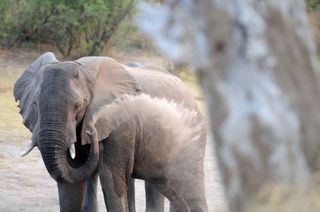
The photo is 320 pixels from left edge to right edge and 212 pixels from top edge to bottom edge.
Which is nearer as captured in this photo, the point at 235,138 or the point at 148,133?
the point at 235,138

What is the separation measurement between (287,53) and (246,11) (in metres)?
0.12

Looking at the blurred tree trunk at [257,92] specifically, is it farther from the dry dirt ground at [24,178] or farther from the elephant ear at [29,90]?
the elephant ear at [29,90]

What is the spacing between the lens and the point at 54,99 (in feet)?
21.8

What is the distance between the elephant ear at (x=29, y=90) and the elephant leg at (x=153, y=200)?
133 cm

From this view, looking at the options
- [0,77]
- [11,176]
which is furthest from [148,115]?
[0,77]

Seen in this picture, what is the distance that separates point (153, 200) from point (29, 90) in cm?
145

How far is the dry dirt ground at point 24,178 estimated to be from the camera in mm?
9273

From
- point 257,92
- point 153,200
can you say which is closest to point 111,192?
point 153,200

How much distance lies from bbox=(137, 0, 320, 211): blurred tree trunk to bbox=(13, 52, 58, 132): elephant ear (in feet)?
17.2

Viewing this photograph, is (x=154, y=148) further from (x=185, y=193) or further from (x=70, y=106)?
(x=70, y=106)

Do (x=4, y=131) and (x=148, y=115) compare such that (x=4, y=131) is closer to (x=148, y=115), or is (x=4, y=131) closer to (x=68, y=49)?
(x=148, y=115)

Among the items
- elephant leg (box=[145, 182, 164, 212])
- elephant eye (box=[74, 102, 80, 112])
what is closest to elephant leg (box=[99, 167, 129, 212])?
elephant eye (box=[74, 102, 80, 112])

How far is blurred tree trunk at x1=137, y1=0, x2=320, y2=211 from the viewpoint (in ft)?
6.42

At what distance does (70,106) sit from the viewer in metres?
6.76
